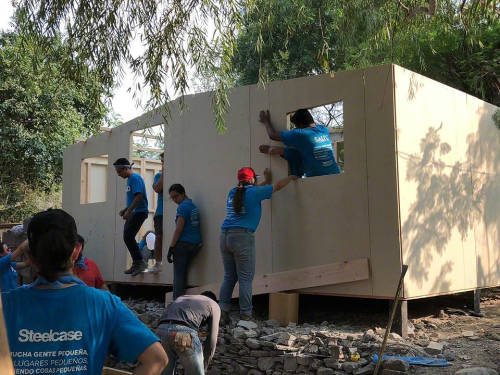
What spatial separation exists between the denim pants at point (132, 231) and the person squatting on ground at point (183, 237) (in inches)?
48.8

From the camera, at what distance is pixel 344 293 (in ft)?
21.7

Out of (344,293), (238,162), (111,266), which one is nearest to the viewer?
(344,293)

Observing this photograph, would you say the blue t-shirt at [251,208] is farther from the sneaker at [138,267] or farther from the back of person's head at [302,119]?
the sneaker at [138,267]

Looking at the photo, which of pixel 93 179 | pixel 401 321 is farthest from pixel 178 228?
pixel 93 179

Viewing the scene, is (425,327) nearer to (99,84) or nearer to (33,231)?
(99,84)

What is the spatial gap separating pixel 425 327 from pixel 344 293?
3.75ft

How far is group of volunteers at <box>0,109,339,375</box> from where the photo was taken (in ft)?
6.29

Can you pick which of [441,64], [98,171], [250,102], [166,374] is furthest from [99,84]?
[441,64]

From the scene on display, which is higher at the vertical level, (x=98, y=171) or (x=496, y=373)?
(x=98, y=171)

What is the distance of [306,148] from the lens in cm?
692

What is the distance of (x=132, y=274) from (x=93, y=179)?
3.61 meters

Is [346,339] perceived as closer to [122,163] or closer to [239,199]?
[239,199]

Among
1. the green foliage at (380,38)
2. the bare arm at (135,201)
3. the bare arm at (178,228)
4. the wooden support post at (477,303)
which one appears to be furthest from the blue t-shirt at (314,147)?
the bare arm at (135,201)

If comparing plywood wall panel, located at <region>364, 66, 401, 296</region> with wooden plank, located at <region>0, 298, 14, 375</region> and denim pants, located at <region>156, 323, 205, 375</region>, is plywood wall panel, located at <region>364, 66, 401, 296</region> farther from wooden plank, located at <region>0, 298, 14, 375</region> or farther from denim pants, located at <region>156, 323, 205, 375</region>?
wooden plank, located at <region>0, 298, 14, 375</region>
